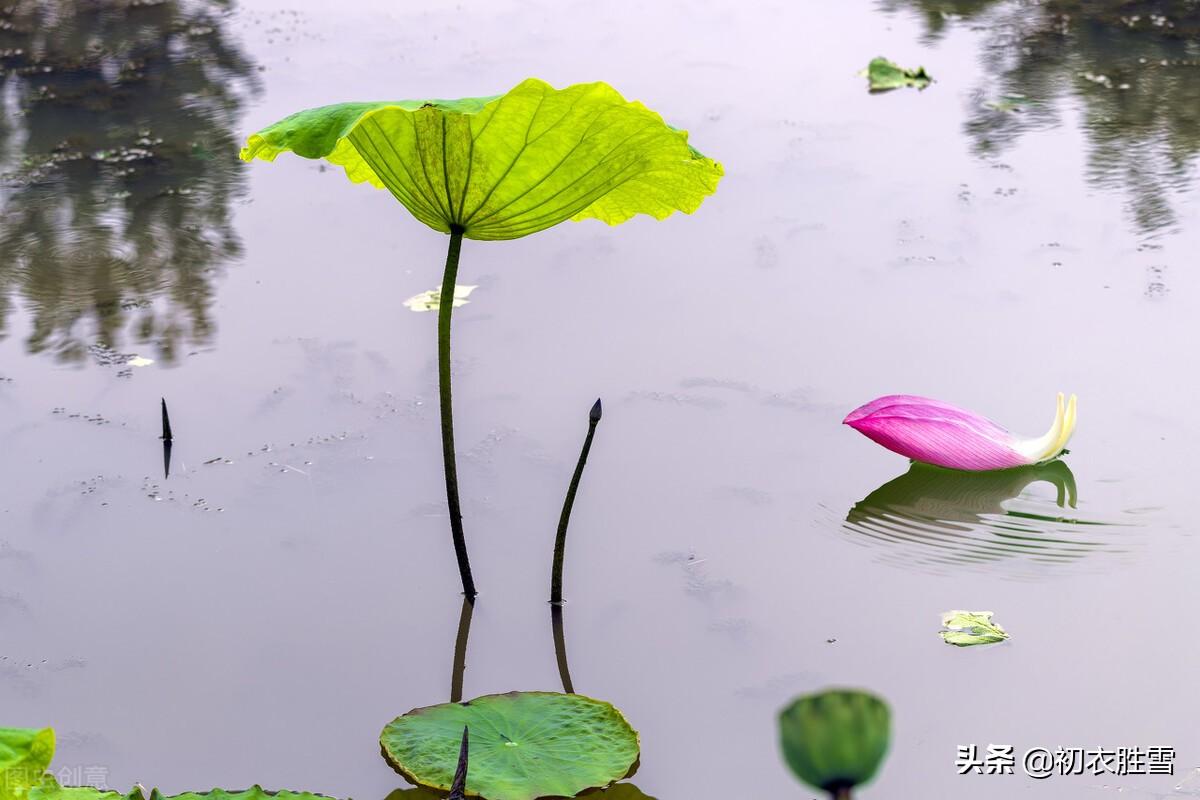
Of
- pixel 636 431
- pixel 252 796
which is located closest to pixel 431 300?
pixel 636 431

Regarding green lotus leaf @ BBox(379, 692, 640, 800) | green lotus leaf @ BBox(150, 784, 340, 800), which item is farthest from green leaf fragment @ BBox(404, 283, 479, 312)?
green lotus leaf @ BBox(150, 784, 340, 800)

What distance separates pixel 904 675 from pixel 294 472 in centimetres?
95

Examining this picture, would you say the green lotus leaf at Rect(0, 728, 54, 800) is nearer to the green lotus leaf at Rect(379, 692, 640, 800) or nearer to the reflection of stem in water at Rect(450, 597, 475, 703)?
the green lotus leaf at Rect(379, 692, 640, 800)

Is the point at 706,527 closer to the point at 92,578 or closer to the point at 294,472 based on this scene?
the point at 294,472

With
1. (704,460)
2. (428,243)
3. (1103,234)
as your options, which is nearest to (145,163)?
(428,243)

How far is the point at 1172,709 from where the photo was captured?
140 centimetres

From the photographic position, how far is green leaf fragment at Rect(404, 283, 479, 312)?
241 centimetres

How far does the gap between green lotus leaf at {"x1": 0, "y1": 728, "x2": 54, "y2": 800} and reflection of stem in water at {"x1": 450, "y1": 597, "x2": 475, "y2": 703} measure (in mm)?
559

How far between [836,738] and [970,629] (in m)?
1.27

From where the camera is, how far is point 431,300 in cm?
243

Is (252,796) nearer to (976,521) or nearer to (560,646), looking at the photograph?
(560,646)

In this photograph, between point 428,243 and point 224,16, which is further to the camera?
point 224,16

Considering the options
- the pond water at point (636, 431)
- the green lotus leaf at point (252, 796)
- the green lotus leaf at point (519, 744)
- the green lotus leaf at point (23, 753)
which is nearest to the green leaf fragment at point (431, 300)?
the pond water at point (636, 431)

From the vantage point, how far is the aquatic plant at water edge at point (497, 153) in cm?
136
